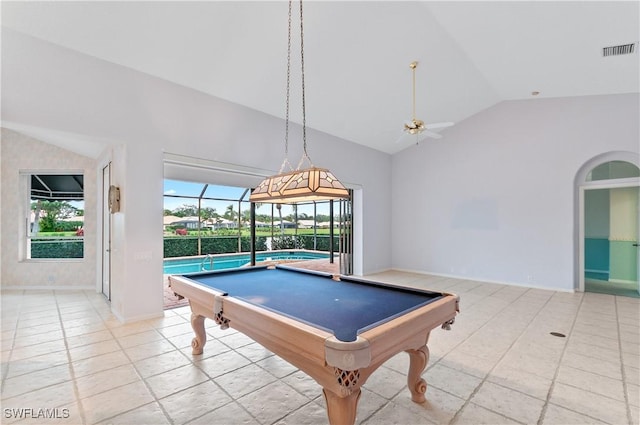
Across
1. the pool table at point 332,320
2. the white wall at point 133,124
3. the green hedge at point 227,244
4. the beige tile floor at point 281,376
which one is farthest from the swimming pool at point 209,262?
the pool table at point 332,320

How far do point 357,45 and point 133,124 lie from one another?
3.33m

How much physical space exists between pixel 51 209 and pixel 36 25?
449 cm

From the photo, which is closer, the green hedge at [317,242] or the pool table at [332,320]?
the pool table at [332,320]

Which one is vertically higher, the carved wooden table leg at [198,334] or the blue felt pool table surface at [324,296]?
the blue felt pool table surface at [324,296]

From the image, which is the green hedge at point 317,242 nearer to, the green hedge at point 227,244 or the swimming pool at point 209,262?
the green hedge at point 227,244

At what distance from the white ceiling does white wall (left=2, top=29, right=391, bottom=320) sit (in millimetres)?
193

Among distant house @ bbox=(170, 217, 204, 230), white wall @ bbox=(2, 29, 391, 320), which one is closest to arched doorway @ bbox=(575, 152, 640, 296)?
white wall @ bbox=(2, 29, 391, 320)

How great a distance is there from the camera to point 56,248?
5.92 m

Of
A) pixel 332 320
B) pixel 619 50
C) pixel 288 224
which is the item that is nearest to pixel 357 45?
pixel 619 50

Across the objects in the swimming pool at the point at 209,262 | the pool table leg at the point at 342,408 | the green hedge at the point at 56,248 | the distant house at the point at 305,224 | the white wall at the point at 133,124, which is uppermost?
the white wall at the point at 133,124

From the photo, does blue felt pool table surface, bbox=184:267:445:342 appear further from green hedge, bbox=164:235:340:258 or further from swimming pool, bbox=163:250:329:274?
green hedge, bbox=164:235:340:258

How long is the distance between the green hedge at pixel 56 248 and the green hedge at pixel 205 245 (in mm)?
4048

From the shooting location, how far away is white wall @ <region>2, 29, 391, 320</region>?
10.4 feet

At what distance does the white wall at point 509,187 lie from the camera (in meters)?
5.46
